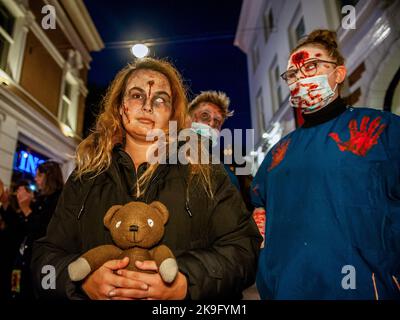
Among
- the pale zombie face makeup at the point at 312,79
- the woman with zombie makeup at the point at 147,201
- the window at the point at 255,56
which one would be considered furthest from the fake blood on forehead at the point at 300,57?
the window at the point at 255,56

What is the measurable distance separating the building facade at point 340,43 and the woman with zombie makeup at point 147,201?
428cm

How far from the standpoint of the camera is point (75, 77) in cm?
1160

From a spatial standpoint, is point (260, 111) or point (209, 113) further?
point (260, 111)

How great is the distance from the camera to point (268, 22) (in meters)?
11.9

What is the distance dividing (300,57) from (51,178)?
3.12 m

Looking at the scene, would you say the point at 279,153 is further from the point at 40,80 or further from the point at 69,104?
the point at 69,104

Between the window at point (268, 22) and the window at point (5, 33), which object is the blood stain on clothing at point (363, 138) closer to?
the window at point (5, 33)

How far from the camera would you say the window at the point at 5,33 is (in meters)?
7.34

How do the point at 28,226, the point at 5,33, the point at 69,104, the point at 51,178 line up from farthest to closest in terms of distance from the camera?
1. the point at 69,104
2. the point at 5,33
3. the point at 51,178
4. the point at 28,226

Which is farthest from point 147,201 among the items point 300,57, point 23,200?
point 23,200

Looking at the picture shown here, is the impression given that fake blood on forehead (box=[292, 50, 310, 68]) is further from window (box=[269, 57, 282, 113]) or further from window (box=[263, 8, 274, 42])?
window (box=[263, 8, 274, 42])
